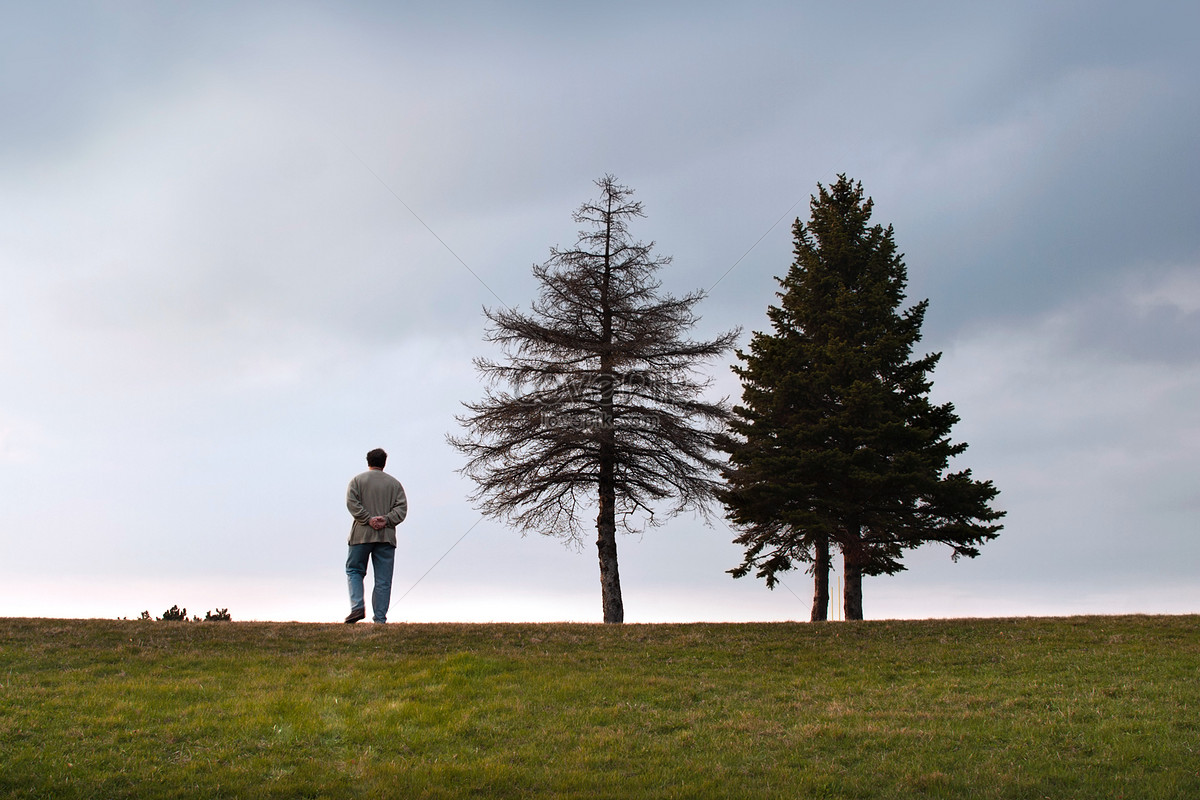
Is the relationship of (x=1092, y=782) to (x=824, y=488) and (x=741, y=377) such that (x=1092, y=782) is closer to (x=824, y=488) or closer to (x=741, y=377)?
(x=824, y=488)

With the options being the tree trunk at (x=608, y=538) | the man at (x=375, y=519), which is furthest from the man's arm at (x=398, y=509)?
the tree trunk at (x=608, y=538)

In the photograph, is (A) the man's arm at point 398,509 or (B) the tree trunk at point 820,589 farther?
(B) the tree trunk at point 820,589

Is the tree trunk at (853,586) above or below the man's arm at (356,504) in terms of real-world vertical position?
below

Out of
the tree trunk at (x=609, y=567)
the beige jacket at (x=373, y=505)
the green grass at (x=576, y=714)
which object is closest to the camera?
the green grass at (x=576, y=714)

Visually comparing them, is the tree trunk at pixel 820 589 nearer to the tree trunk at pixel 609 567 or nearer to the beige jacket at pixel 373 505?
the tree trunk at pixel 609 567

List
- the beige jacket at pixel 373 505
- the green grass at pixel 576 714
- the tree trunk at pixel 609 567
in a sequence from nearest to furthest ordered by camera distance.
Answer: the green grass at pixel 576 714 → the beige jacket at pixel 373 505 → the tree trunk at pixel 609 567

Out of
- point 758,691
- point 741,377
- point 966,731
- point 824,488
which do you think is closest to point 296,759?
point 758,691

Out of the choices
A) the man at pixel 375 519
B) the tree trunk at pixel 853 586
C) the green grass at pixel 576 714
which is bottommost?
the green grass at pixel 576 714

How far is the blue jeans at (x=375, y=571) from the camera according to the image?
1569 centimetres

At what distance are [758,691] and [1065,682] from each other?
477 cm

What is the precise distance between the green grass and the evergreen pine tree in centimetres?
602

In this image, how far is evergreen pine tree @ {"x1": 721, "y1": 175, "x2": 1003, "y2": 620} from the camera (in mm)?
22297

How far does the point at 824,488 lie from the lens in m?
22.8

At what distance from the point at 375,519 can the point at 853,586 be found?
13.6 meters
